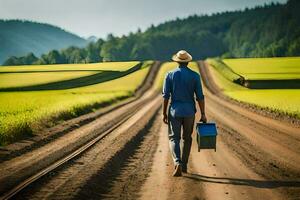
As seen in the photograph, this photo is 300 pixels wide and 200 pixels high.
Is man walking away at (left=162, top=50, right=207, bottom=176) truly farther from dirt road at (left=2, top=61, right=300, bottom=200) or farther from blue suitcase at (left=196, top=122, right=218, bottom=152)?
dirt road at (left=2, top=61, right=300, bottom=200)

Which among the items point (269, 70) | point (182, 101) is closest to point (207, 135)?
point (182, 101)

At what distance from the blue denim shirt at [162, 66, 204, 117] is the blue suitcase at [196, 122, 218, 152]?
0.50 m

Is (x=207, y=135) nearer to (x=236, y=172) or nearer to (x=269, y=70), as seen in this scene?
(x=236, y=172)

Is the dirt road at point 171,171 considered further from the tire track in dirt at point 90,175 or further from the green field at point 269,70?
the green field at point 269,70

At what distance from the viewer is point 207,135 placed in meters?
11.0

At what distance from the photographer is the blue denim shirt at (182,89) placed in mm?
10844

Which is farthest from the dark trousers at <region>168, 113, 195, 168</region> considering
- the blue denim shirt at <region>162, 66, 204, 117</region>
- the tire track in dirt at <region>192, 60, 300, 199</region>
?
the tire track in dirt at <region>192, 60, 300, 199</region>

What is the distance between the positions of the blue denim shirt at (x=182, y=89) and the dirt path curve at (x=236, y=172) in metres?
1.48

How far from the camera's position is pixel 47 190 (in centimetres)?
904

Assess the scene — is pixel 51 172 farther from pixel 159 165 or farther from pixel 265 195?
pixel 265 195

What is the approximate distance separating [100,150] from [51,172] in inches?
145

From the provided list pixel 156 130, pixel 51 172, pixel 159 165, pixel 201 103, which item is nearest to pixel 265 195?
pixel 201 103

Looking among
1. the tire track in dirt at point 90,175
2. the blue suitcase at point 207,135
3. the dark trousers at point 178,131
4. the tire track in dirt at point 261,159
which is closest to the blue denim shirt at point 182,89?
the dark trousers at point 178,131

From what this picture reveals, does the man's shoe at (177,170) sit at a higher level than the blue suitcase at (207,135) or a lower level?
lower
